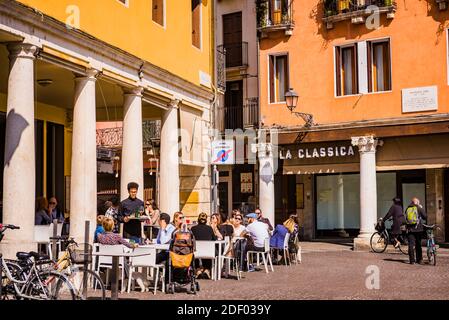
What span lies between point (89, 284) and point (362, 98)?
15.4 meters

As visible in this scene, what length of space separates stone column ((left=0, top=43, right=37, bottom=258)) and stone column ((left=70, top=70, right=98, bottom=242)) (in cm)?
196

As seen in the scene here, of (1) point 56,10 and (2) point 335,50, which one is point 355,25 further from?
(1) point 56,10

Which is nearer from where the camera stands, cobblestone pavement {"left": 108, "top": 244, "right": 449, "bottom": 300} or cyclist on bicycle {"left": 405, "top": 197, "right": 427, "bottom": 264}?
cobblestone pavement {"left": 108, "top": 244, "right": 449, "bottom": 300}

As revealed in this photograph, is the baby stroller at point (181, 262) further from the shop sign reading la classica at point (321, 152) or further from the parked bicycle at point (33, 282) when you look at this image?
the shop sign reading la classica at point (321, 152)

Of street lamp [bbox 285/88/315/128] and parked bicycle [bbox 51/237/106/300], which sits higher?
street lamp [bbox 285/88/315/128]

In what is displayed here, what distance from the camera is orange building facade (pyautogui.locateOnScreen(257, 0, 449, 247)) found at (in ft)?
77.9

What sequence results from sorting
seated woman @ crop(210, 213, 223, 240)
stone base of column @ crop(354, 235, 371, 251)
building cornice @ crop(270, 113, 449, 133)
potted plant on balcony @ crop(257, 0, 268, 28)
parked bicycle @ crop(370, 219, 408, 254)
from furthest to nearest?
potted plant on balcony @ crop(257, 0, 268, 28)
stone base of column @ crop(354, 235, 371, 251)
building cornice @ crop(270, 113, 449, 133)
parked bicycle @ crop(370, 219, 408, 254)
seated woman @ crop(210, 213, 223, 240)

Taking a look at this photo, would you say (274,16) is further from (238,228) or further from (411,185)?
(238,228)

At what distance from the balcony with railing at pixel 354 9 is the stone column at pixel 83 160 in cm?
1234

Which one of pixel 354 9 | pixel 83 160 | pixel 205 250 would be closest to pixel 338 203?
pixel 354 9

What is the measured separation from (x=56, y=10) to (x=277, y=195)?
16.7m

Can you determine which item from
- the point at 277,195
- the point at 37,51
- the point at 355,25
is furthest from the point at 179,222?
the point at 277,195

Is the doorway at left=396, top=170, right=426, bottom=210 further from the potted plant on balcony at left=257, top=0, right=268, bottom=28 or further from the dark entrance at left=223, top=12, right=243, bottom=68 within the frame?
the dark entrance at left=223, top=12, right=243, bottom=68

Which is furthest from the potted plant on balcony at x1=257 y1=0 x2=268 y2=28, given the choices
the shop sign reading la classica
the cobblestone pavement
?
the cobblestone pavement
